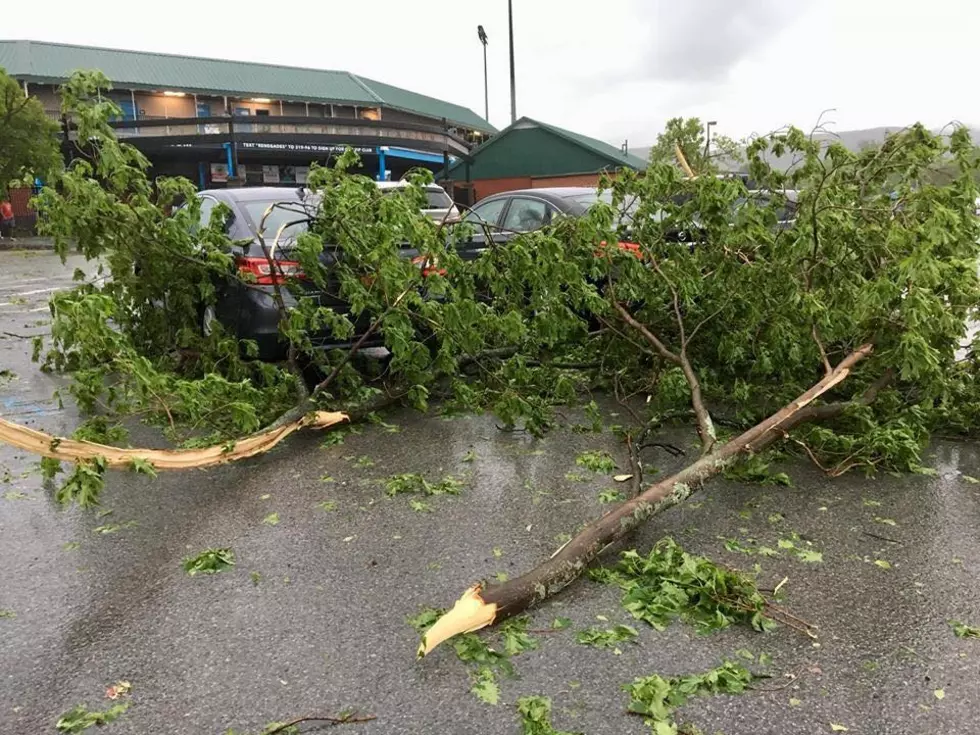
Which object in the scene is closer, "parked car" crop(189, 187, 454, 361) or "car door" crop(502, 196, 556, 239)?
"parked car" crop(189, 187, 454, 361)

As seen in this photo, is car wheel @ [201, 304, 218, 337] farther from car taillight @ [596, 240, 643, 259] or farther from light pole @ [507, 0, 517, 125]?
light pole @ [507, 0, 517, 125]

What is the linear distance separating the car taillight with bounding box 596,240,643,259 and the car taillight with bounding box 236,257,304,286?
2147mm

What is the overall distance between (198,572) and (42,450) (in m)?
0.91

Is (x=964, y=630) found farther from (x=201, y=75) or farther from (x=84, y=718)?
(x=201, y=75)

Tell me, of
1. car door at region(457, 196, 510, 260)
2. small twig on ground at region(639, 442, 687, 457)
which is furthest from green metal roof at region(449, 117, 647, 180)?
small twig on ground at region(639, 442, 687, 457)

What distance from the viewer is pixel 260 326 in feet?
19.7

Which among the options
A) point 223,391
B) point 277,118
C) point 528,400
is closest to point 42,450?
point 223,391

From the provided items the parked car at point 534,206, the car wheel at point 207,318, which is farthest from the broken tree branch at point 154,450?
the parked car at point 534,206

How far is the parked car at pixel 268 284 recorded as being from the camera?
225 inches

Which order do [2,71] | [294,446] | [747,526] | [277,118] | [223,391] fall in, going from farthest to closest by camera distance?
[277,118], [2,71], [294,446], [223,391], [747,526]

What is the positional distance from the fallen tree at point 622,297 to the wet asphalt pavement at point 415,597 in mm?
524

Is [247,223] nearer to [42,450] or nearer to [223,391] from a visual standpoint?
[223,391]

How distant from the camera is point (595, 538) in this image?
3352 millimetres

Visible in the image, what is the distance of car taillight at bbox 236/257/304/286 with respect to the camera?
5.73 metres
